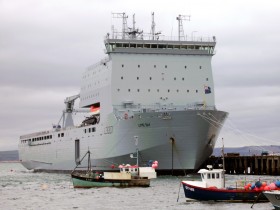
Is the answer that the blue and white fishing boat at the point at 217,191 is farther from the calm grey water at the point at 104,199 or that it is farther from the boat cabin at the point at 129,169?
the boat cabin at the point at 129,169

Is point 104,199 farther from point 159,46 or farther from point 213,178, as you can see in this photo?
point 159,46

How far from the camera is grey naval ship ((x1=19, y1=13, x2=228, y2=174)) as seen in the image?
2195 inches

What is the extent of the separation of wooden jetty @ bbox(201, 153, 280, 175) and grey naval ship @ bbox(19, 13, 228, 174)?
574 centimetres

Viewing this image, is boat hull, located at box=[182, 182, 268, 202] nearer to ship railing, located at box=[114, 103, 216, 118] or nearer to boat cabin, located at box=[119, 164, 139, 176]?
boat cabin, located at box=[119, 164, 139, 176]

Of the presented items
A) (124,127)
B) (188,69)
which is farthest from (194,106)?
(124,127)

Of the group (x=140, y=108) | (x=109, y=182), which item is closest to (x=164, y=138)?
(x=140, y=108)

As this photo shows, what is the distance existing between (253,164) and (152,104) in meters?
14.9

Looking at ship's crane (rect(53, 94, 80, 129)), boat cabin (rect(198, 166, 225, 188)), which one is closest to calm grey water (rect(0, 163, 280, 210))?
boat cabin (rect(198, 166, 225, 188))

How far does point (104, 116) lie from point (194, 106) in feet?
28.6

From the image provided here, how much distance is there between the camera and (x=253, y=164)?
224ft

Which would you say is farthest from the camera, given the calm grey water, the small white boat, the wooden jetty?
the wooden jetty

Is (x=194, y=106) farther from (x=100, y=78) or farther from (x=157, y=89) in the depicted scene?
(x=100, y=78)

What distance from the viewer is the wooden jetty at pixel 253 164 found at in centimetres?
6367

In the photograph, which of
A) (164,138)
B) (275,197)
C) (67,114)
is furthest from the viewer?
(67,114)
